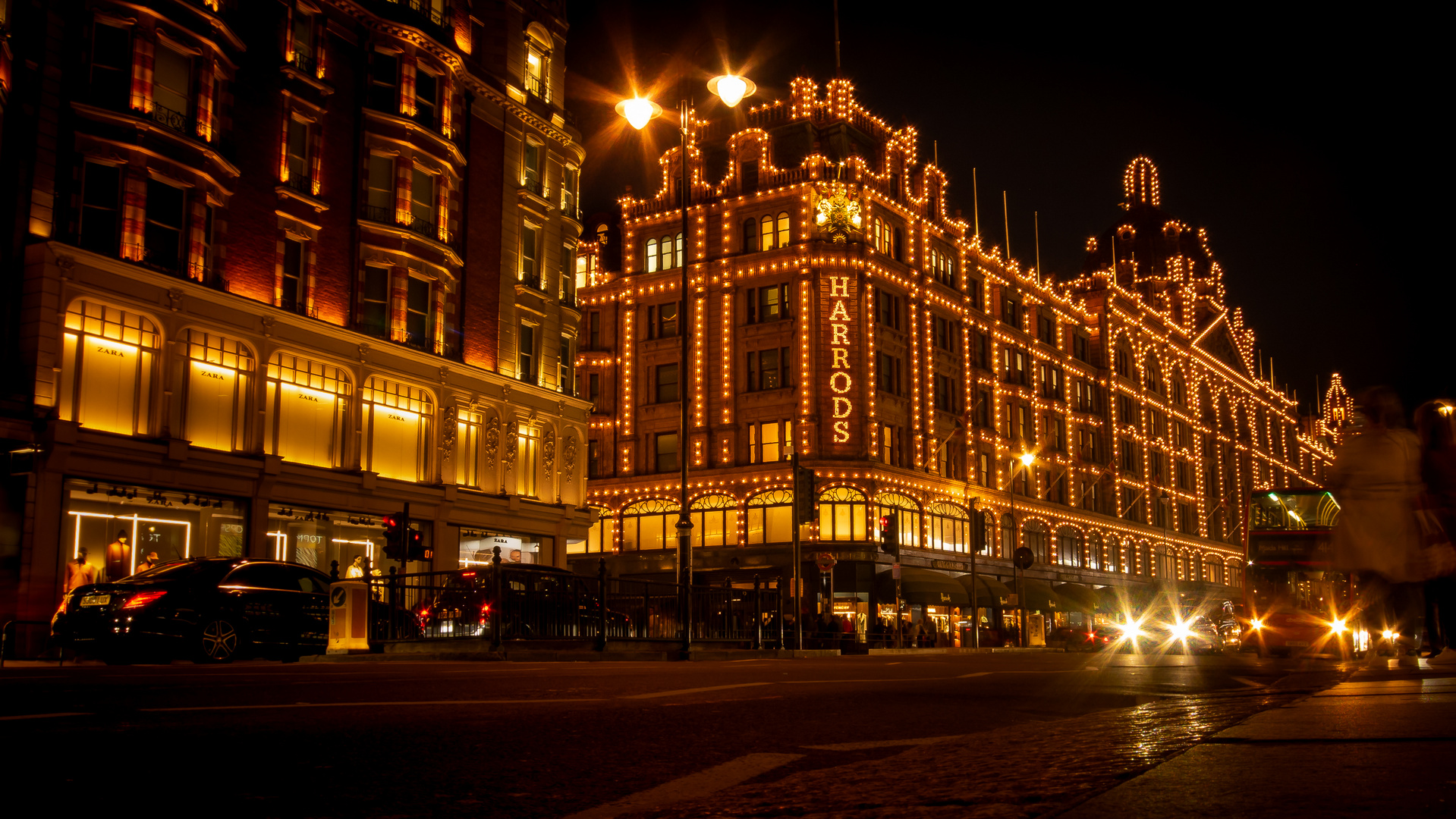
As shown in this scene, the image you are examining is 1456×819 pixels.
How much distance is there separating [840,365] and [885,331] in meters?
3.66

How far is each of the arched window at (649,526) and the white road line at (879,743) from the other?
49.2 meters

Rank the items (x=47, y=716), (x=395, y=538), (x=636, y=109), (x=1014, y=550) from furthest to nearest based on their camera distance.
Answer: (x=1014, y=550) → (x=395, y=538) → (x=636, y=109) → (x=47, y=716)

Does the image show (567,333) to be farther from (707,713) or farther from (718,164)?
(707,713)

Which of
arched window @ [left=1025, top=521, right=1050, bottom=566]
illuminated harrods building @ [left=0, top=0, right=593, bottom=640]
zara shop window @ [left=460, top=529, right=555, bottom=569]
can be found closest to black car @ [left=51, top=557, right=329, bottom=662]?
illuminated harrods building @ [left=0, top=0, right=593, bottom=640]

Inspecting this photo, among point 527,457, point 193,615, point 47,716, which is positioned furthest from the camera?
point 527,457

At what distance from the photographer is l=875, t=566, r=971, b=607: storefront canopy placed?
168 feet

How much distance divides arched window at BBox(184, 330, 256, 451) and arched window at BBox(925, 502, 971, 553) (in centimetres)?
3321

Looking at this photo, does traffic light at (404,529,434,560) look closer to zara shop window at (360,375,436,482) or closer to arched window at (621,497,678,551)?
zara shop window at (360,375,436,482)

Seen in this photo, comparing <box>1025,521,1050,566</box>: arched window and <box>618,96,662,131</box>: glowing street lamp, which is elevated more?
<box>618,96,662,131</box>: glowing street lamp

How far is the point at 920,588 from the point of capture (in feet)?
170

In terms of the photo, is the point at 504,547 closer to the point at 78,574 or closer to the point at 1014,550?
the point at 78,574

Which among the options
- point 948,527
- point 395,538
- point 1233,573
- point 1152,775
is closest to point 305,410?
point 395,538

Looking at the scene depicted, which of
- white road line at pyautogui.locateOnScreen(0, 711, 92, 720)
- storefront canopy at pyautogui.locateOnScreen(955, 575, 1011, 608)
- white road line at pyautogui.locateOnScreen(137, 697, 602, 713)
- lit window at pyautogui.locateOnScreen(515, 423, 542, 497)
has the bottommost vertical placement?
white road line at pyautogui.locateOnScreen(137, 697, 602, 713)

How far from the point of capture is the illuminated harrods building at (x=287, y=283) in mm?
26594
